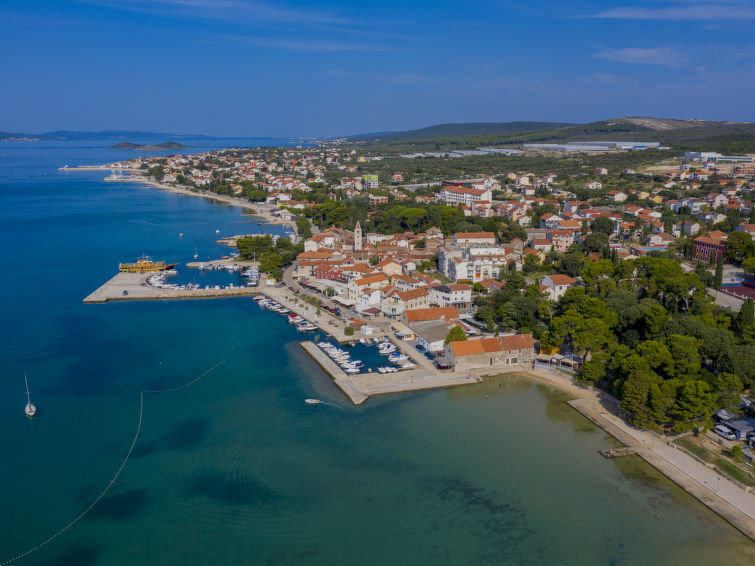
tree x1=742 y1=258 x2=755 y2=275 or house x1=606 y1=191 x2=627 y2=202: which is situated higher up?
house x1=606 y1=191 x2=627 y2=202

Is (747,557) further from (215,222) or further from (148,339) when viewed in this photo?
(215,222)

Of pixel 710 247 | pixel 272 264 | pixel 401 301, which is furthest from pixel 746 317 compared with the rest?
pixel 272 264

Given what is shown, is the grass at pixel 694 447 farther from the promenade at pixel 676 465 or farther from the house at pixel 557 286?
the house at pixel 557 286

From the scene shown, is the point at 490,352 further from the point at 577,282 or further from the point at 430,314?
the point at 577,282

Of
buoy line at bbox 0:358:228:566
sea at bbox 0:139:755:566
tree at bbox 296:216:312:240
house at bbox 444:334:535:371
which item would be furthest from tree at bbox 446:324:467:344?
tree at bbox 296:216:312:240

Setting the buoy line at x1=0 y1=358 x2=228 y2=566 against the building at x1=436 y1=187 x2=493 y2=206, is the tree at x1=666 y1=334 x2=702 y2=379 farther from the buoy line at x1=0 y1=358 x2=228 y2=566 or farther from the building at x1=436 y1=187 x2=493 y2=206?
Answer: the building at x1=436 y1=187 x2=493 y2=206
